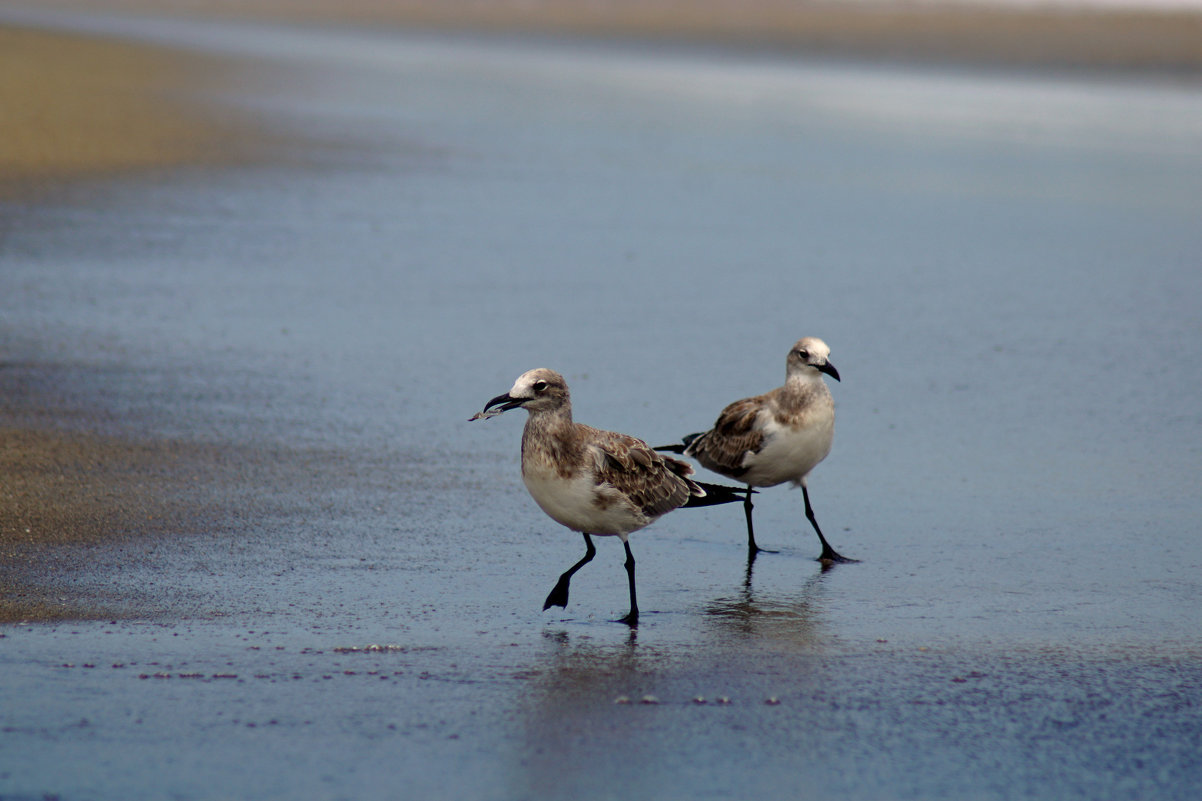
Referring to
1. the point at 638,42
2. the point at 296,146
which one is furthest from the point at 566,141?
the point at 638,42

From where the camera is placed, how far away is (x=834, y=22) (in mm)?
51688

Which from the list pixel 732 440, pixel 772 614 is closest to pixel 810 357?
pixel 732 440

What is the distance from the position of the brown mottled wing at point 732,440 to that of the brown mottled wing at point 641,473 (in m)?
0.59

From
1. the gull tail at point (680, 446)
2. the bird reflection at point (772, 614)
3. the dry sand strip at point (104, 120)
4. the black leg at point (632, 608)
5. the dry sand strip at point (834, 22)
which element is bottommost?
the bird reflection at point (772, 614)

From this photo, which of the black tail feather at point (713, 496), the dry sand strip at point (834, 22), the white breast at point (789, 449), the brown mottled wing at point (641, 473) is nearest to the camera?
the brown mottled wing at point (641, 473)

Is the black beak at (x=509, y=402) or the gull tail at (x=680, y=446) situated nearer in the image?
the black beak at (x=509, y=402)

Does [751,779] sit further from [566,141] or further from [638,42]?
[638,42]

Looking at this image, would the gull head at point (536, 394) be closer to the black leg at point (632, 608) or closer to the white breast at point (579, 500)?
the white breast at point (579, 500)

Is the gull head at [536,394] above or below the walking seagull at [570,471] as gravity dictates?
above

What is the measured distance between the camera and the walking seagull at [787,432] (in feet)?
23.2

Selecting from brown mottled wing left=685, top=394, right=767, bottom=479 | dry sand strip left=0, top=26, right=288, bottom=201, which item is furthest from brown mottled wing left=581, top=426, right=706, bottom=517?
dry sand strip left=0, top=26, right=288, bottom=201

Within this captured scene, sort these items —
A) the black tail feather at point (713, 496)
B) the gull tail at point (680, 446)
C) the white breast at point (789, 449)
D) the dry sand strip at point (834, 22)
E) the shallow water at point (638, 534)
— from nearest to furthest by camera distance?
the shallow water at point (638, 534) → the black tail feather at point (713, 496) → the white breast at point (789, 449) → the gull tail at point (680, 446) → the dry sand strip at point (834, 22)

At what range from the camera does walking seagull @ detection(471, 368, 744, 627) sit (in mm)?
5977

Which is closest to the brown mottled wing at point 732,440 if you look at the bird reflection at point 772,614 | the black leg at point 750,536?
the black leg at point 750,536
